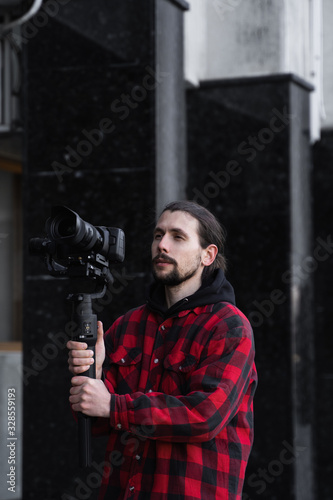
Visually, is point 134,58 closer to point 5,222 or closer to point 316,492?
point 5,222

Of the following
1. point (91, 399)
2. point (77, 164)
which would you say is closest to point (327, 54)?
point (77, 164)

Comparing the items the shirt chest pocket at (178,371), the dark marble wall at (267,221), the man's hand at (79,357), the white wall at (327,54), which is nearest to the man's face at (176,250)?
the shirt chest pocket at (178,371)

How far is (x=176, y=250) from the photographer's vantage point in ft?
9.93

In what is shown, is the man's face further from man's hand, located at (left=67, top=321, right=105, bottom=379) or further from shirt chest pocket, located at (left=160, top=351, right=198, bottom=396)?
man's hand, located at (left=67, top=321, right=105, bottom=379)

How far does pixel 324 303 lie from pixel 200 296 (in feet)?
16.9

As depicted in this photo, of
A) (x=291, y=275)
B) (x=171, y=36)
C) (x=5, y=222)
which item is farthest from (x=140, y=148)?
(x=5, y=222)

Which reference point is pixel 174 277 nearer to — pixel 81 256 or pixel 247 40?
pixel 81 256

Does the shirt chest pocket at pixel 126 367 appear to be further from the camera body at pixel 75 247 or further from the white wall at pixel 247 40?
the white wall at pixel 247 40

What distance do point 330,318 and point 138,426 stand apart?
17.6 ft

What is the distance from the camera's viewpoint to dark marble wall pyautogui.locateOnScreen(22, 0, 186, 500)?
223 inches

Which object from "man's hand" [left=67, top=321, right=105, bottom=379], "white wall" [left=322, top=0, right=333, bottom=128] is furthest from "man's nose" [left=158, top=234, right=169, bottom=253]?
"white wall" [left=322, top=0, right=333, bottom=128]

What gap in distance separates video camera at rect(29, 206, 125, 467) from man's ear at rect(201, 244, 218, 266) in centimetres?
32

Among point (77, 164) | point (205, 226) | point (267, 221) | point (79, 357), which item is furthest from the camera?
point (267, 221)

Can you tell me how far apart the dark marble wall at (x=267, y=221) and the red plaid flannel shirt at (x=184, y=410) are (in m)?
3.43
